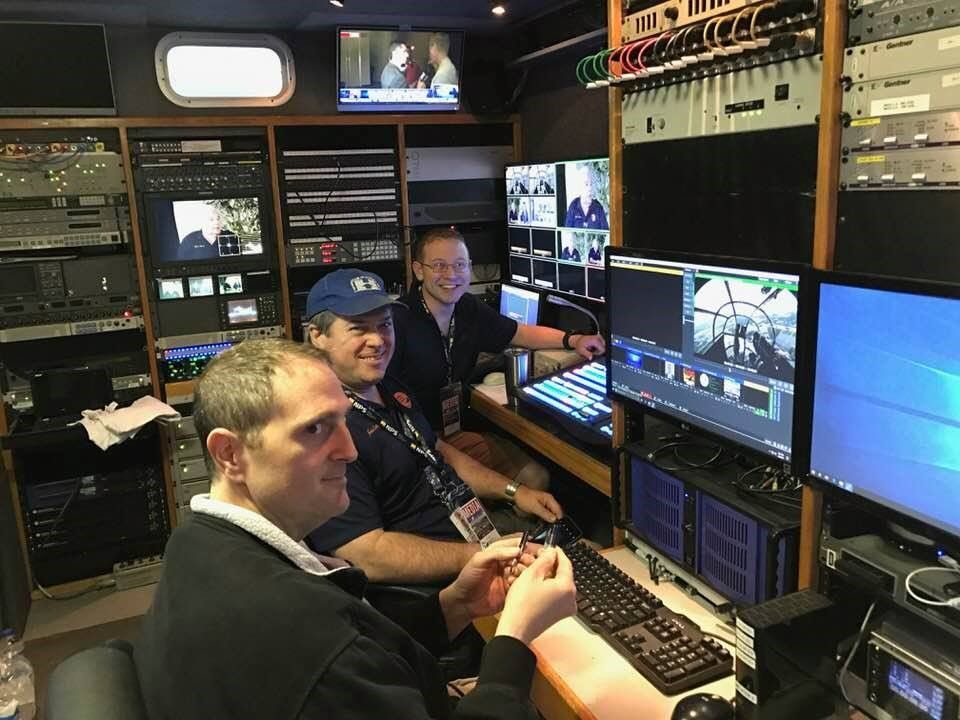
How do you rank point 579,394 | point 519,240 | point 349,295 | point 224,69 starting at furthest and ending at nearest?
1. point 519,240
2. point 224,69
3. point 579,394
4. point 349,295

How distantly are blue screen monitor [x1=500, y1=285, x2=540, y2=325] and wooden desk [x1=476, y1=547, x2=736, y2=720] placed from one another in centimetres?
212

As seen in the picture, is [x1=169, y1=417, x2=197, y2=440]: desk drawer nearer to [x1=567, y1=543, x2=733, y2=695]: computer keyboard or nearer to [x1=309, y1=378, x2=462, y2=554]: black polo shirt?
[x1=309, y1=378, x2=462, y2=554]: black polo shirt

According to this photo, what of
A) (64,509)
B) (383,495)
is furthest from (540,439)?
(64,509)

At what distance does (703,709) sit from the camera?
1.16 meters

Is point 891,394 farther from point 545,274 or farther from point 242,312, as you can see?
point 242,312

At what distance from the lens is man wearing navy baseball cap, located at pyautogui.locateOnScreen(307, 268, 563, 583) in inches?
72.9

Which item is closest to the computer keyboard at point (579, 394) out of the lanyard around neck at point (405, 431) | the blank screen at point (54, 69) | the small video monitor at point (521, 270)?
the lanyard around neck at point (405, 431)

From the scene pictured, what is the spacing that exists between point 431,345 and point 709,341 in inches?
61.3

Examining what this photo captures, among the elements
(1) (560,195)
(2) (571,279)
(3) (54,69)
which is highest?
(3) (54,69)

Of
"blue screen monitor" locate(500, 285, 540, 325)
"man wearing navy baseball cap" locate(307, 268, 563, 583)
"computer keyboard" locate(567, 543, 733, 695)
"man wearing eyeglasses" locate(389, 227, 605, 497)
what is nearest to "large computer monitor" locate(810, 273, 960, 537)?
"computer keyboard" locate(567, 543, 733, 695)

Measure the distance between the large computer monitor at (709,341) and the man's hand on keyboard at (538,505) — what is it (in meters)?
0.64

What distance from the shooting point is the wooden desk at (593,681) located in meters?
1.28

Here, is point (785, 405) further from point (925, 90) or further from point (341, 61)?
point (341, 61)

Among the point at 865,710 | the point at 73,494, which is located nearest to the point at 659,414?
the point at 865,710
